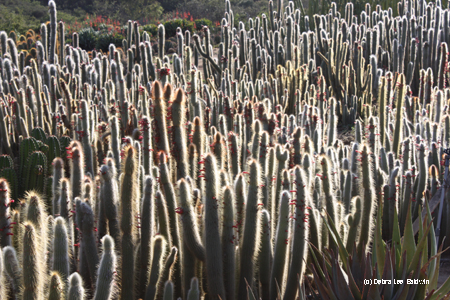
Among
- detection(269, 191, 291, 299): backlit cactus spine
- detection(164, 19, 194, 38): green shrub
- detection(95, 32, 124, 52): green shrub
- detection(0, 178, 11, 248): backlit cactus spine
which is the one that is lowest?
detection(269, 191, 291, 299): backlit cactus spine

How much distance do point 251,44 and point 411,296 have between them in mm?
5327

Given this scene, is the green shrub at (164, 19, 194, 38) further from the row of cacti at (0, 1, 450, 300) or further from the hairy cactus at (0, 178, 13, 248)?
the hairy cactus at (0, 178, 13, 248)

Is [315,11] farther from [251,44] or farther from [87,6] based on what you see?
[87,6]

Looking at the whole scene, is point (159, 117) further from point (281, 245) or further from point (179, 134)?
point (281, 245)

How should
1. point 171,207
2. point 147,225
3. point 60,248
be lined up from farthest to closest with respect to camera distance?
1. point 171,207
2. point 147,225
3. point 60,248

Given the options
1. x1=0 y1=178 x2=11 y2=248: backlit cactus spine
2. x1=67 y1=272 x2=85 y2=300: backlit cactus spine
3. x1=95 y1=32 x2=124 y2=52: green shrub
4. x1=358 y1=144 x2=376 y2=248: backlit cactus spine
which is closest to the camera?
x1=67 y1=272 x2=85 y2=300: backlit cactus spine

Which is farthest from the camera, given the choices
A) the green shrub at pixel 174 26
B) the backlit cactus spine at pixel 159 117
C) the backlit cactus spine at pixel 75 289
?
the green shrub at pixel 174 26

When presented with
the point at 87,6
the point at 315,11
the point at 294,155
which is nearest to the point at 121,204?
the point at 294,155

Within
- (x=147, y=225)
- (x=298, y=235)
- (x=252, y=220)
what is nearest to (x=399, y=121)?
(x=298, y=235)

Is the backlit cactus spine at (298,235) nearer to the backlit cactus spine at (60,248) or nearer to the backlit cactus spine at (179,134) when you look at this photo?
the backlit cactus spine at (179,134)

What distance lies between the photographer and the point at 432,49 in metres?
6.16

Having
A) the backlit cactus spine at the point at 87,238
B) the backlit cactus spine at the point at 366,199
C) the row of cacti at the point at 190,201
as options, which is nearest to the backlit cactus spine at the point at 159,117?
the row of cacti at the point at 190,201

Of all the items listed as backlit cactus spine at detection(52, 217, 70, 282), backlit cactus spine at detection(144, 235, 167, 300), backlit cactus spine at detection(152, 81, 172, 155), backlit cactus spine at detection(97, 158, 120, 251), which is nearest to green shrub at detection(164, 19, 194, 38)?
backlit cactus spine at detection(152, 81, 172, 155)

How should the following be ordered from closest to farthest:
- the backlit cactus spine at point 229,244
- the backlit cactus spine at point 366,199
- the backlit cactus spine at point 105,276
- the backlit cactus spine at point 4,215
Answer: the backlit cactus spine at point 105,276 < the backlit cactus spine at point 4,215 < the backlit cactus spine at point 229,244 < the backlit cactus spine at point 366,199
